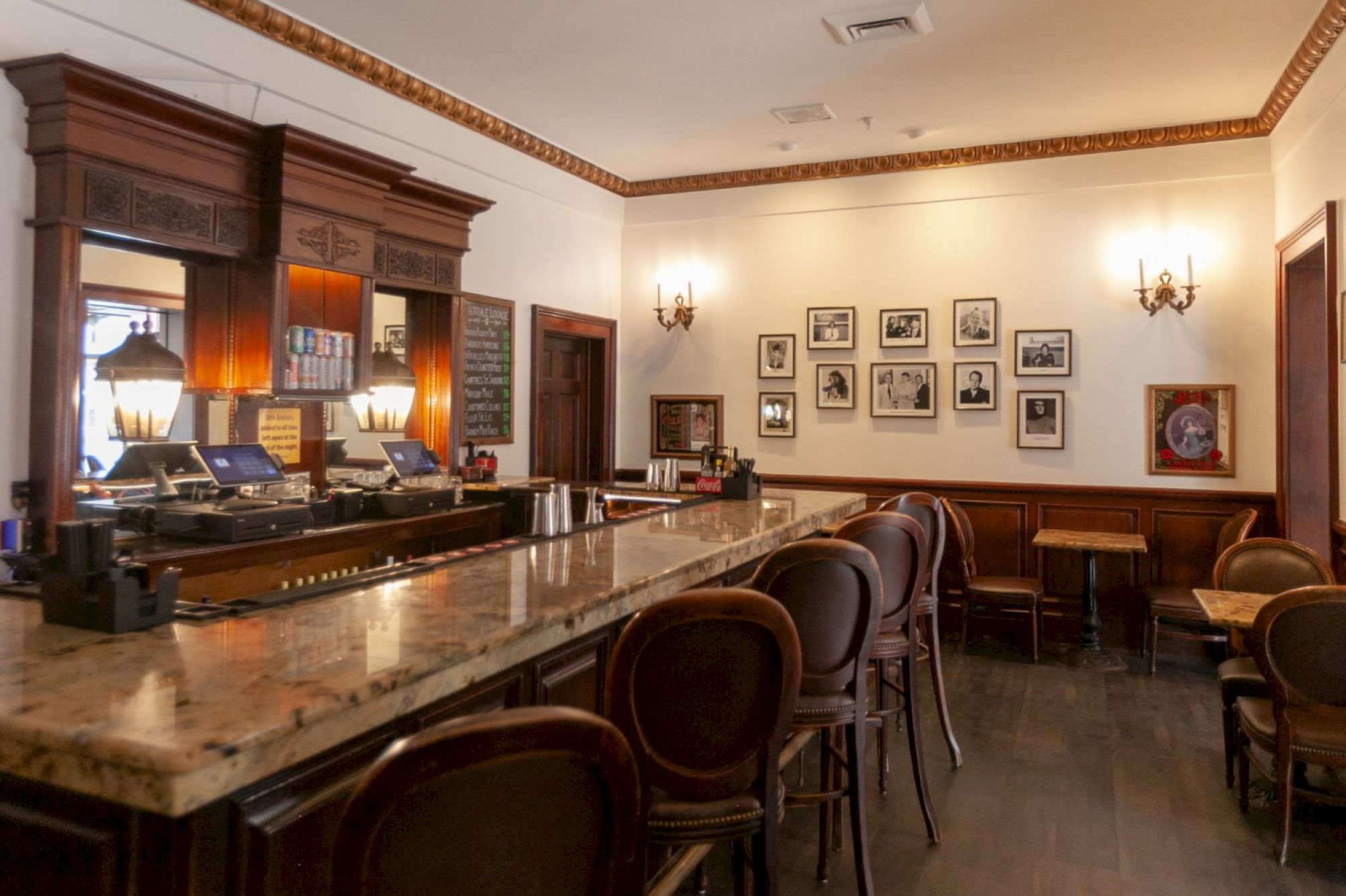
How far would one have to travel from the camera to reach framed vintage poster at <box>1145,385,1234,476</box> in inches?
235

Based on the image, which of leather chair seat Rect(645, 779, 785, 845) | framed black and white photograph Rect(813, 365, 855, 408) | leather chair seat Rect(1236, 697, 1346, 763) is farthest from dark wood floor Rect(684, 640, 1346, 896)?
framed black and white photograph Rect(813, 365, 855, 408)

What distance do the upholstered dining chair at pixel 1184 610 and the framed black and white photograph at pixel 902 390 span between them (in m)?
1.98

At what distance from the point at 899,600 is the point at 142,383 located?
134 inches

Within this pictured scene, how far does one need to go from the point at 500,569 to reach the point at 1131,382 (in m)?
5.25

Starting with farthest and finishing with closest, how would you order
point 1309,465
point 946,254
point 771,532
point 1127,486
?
point 946,254
point 1127,486
point 1309,465
point 771,532

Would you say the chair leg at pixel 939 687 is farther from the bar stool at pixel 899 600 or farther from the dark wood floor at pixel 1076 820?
the bar stool at pixel 899 600

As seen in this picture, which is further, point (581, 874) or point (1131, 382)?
point (1131, 382)

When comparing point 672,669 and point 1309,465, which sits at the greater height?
point 1309,465

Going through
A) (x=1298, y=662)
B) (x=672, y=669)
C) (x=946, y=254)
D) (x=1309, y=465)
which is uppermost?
(x=946, y=254)

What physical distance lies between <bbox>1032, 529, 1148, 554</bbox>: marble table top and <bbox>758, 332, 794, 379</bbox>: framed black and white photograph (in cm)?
227

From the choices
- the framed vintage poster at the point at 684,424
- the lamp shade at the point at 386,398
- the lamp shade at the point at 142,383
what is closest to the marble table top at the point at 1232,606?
the framed vintage poster at the point at 684,424

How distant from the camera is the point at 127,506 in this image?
373 centimetres

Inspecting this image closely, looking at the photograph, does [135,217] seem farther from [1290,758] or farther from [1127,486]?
[1127,486]

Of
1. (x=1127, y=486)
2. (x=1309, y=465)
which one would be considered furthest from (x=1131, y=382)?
(x=1309, y=465)
